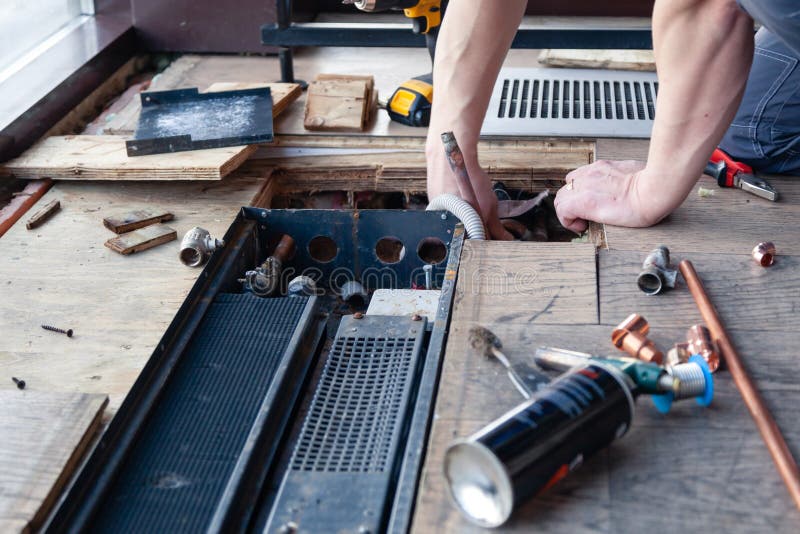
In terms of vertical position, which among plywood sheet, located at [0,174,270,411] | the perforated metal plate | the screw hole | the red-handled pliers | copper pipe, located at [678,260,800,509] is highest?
copper pipe, located at [678,260,800,509]

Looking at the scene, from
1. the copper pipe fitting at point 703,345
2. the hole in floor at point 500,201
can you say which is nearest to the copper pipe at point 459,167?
the hole in floor at point 500,201

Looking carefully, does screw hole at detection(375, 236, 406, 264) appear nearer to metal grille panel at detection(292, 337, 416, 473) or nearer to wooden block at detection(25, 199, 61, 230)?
metal grille panel at detection(292, 337, 416, 473)

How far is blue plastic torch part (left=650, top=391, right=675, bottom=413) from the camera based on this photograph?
108cm

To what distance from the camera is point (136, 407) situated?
1.28 metres

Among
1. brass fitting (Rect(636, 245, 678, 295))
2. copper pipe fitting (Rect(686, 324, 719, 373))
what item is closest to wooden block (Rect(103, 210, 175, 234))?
brass fitting (Rect(636, 245, 678, 295))

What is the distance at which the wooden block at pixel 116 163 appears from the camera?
1846mm

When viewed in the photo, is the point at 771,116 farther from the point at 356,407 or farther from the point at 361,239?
the point at 356,407

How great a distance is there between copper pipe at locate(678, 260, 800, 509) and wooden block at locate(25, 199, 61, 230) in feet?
4.21

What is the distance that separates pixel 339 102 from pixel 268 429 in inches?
44.4

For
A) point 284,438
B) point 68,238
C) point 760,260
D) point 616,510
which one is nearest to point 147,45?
point 68,238

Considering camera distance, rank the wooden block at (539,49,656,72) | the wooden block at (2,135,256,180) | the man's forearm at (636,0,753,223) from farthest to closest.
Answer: the wooden block at (539,49,656,72), the wooden block at (2,135,256,180), the man's forearm at (636,0,753,223)

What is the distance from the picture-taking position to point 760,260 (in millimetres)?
1436

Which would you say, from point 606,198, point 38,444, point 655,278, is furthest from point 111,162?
point 655,278

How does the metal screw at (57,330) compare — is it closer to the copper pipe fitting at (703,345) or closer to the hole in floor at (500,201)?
the hole in floor at (500,201)
